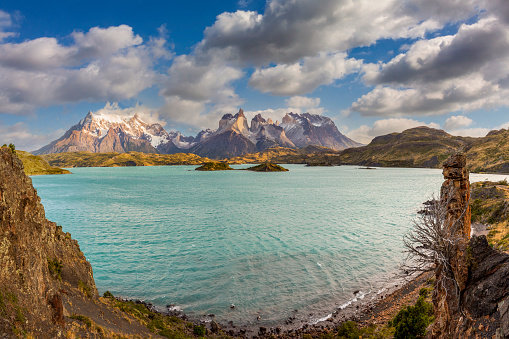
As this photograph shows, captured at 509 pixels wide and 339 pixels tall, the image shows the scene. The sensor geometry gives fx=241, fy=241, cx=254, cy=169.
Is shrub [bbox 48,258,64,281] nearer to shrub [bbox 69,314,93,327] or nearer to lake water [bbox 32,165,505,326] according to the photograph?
shrub [bbox 69,314,93,327]

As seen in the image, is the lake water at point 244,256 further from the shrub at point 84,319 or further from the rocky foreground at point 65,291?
the shrub at point 84,319

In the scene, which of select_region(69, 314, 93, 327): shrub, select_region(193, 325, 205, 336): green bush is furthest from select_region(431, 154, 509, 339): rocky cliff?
select_region(69, 314, 93, 327): shrub

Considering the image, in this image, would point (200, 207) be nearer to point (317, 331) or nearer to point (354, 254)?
point (354, 254)

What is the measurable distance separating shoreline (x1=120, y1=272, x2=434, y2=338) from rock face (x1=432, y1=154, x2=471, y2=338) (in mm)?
9833

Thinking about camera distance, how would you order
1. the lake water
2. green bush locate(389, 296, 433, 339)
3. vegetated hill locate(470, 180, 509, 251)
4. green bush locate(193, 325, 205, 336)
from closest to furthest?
1. green bush locate(389, 296, 433, 339)
2. green bush locate(193, 325, 205, 336)
3. the lake water
4. vegetated hill locate(470, 180, 509, 251)

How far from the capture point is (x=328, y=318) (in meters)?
25.0

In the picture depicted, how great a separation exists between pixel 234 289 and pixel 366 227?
42.6 meters

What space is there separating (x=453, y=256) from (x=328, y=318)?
15192mm

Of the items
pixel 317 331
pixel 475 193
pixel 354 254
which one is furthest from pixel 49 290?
pixel 475 193

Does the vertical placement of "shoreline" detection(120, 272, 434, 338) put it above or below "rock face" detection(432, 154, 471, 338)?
below

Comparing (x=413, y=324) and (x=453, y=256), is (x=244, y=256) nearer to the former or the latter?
(x=413, y=324)

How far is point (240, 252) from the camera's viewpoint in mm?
43844

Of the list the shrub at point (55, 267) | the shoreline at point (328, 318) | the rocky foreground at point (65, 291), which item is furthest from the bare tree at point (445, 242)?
the shrub at point (55, 267)

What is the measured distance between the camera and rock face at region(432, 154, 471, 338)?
45.8 ft
